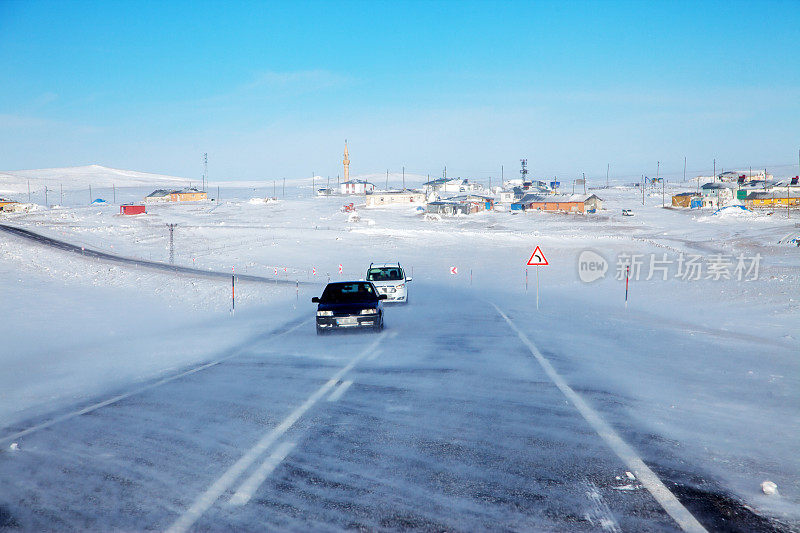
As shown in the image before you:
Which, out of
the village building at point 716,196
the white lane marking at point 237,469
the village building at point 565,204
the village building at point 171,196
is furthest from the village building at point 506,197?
the white lane marking at point 237,469

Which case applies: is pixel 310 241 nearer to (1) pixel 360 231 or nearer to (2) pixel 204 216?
(1) pixel 360 231

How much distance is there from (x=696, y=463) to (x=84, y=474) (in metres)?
5.77

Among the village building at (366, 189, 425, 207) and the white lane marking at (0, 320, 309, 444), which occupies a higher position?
the village building at (366, 189, 425, 207)

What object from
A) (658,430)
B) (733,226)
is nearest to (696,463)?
(658,430)

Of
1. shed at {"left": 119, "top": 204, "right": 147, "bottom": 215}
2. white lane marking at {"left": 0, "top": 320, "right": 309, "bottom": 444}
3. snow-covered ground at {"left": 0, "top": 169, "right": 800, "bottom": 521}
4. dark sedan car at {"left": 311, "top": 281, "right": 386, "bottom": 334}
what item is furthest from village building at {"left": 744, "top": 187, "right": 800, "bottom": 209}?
white lane marking at {"left": 0, "top": 320, "right": 309, "bottom": 444}

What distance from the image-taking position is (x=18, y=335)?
53.9 feet

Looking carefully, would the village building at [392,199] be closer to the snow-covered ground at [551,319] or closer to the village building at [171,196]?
the village building at [171,196]

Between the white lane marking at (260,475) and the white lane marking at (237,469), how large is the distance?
0.13 meters

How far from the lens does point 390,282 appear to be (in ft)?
72.8

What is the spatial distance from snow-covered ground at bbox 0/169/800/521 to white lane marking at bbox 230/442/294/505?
3.95 meters

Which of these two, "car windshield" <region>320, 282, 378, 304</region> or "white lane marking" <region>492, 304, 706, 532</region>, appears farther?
"car windshield" <region>320, 282, 378, 304</region>

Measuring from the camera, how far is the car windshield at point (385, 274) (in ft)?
74.3

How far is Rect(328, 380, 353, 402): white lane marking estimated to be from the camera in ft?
27.3

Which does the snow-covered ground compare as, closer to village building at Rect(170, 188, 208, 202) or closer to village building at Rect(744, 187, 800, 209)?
village building at Rect(744, 187, 800, 209)
